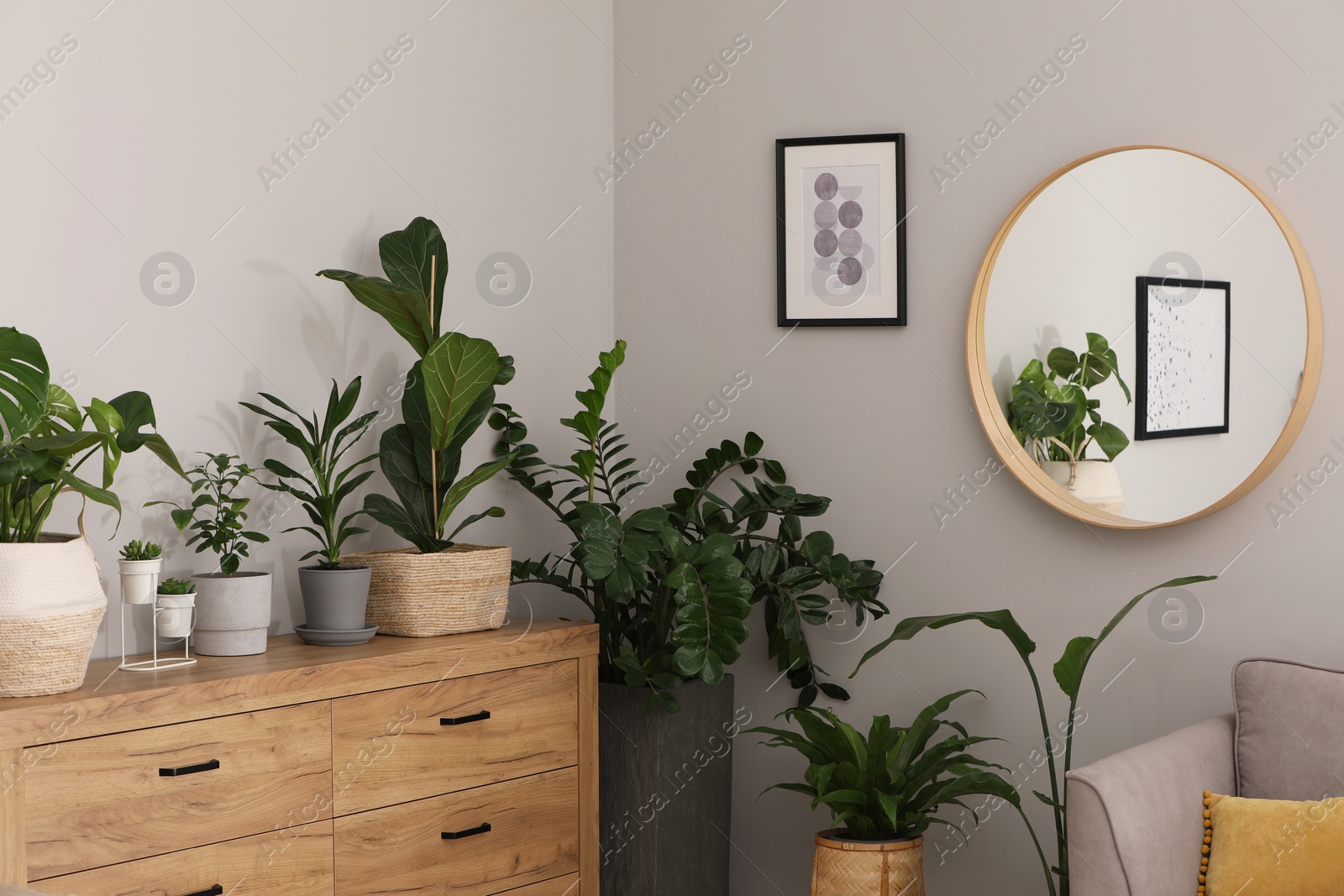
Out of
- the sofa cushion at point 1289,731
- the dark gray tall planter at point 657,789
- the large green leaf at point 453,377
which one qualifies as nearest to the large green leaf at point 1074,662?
the sofa cushion at point 1289,731

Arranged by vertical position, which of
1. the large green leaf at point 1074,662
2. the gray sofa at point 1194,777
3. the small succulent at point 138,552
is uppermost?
the small succulent at point 138,552

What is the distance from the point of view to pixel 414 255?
2.46m

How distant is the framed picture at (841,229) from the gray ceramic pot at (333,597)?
1.33m

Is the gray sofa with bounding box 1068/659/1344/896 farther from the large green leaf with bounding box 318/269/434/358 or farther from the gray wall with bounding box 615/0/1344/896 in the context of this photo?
the large green leaf with bounding box 318/269/434/358

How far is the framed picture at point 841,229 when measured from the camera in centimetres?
290

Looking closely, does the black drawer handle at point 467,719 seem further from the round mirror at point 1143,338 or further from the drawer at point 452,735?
the round mirror at point 1143,338

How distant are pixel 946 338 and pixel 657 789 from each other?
1.27 metres

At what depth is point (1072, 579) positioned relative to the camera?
2701 mm

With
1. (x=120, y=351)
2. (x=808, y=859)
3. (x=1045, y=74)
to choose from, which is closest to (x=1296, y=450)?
(x=1045, y=74)

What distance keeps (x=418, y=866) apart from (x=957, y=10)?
7.43 feet

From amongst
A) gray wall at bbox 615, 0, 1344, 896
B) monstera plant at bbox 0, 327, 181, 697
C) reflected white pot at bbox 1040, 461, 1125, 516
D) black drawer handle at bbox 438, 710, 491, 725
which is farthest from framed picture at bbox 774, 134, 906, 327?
monstera plant at bbox 0, 327, 181, 697

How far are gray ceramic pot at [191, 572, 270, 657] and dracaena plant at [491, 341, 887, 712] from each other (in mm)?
650

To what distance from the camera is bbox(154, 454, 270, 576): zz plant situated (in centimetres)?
208

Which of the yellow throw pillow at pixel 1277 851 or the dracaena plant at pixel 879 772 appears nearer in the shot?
the yellow throw pillow at pixel 1277 851
